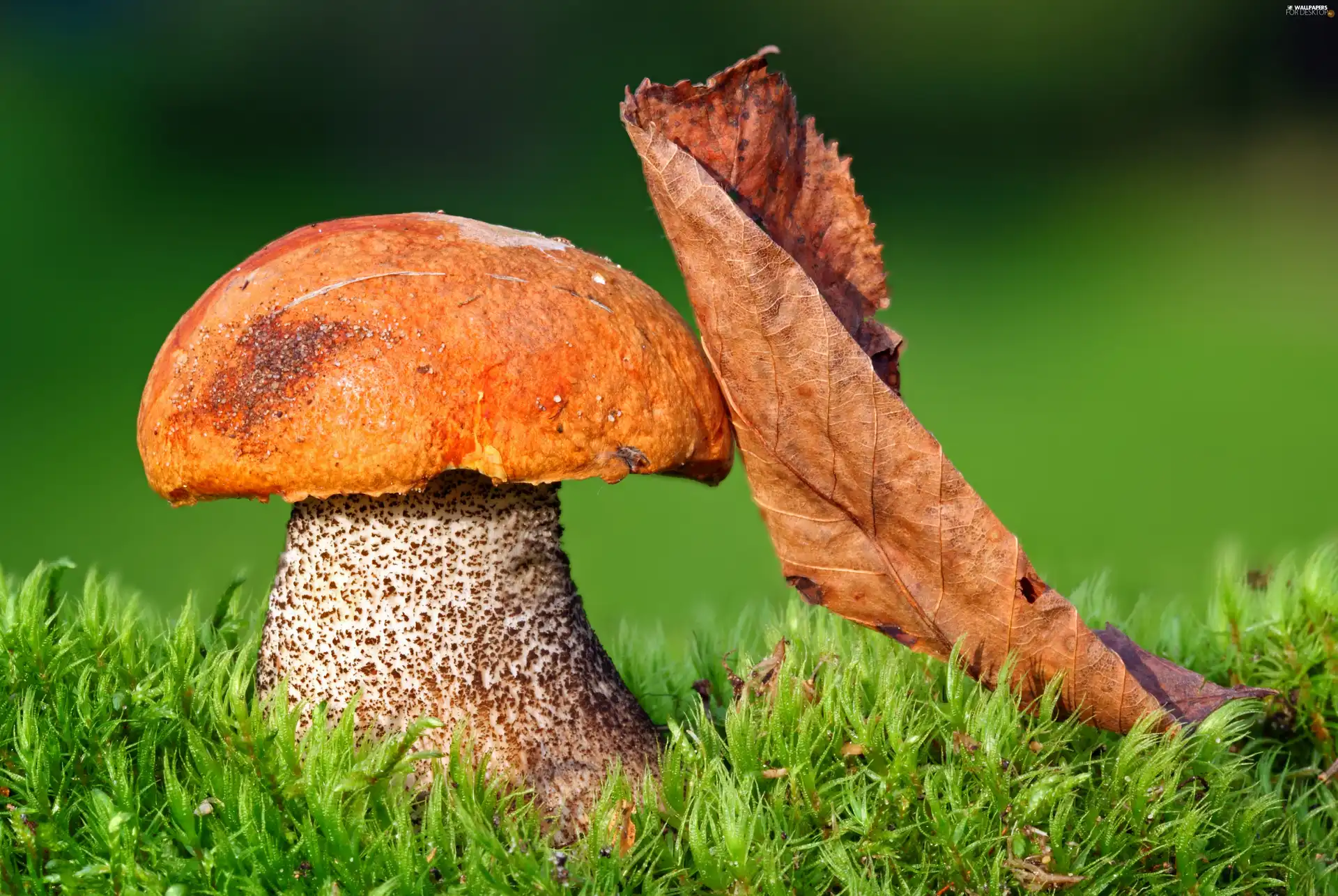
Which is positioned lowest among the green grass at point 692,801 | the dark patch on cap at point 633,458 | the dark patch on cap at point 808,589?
the green grass at point 692,801

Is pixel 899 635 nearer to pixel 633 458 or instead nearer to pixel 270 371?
pixel 633 458

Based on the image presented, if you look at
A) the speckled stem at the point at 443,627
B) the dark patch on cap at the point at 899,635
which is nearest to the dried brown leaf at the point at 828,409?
the dark patch on cap at the point at 899,635

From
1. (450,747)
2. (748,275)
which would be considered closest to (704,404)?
(748,275)

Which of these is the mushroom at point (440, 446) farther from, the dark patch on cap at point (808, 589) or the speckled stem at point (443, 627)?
the dark patch on cap at point (808, 589)

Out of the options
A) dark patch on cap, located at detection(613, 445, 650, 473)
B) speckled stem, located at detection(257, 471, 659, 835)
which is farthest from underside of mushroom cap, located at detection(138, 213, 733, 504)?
speckled stem, located at detection(257, 471, 659, 835)

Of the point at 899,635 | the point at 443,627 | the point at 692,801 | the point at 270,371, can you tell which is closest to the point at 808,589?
the point at 899,635

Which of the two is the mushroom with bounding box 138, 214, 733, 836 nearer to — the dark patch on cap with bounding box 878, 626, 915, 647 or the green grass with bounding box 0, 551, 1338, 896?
the green grass with bounding box 0, 551, 1338, 896

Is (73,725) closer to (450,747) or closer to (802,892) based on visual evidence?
(450,747)
